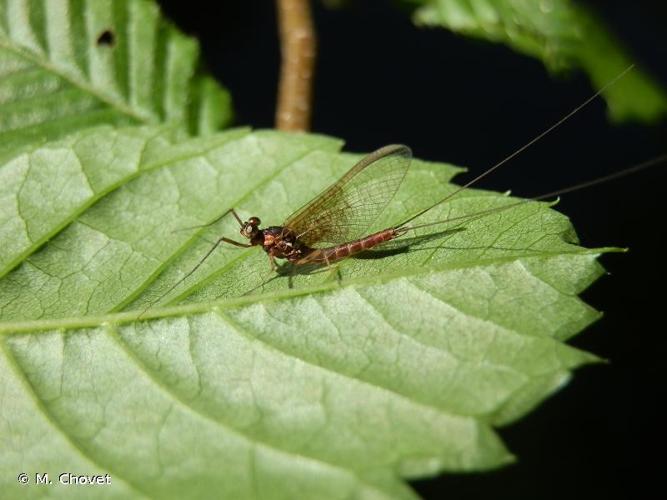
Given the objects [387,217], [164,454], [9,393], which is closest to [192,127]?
[387,217]

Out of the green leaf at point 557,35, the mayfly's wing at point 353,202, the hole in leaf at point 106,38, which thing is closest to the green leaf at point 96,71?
the hole in leaf at point 106,38

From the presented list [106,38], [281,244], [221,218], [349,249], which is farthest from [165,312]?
[106,38]

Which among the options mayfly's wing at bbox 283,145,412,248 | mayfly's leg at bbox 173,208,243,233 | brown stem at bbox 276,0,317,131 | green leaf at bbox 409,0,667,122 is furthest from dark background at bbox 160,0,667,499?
mayfly's leg at bbox 173,208,243,233

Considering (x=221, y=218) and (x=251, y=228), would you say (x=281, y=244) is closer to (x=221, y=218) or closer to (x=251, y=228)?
(x=251, y=228)

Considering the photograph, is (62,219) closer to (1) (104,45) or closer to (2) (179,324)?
(2) (179,324)

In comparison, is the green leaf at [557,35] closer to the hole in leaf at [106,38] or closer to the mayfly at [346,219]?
the mayfly at [346,219]

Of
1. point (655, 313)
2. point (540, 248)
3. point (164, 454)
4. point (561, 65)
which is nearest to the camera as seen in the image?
point (164, 454)
